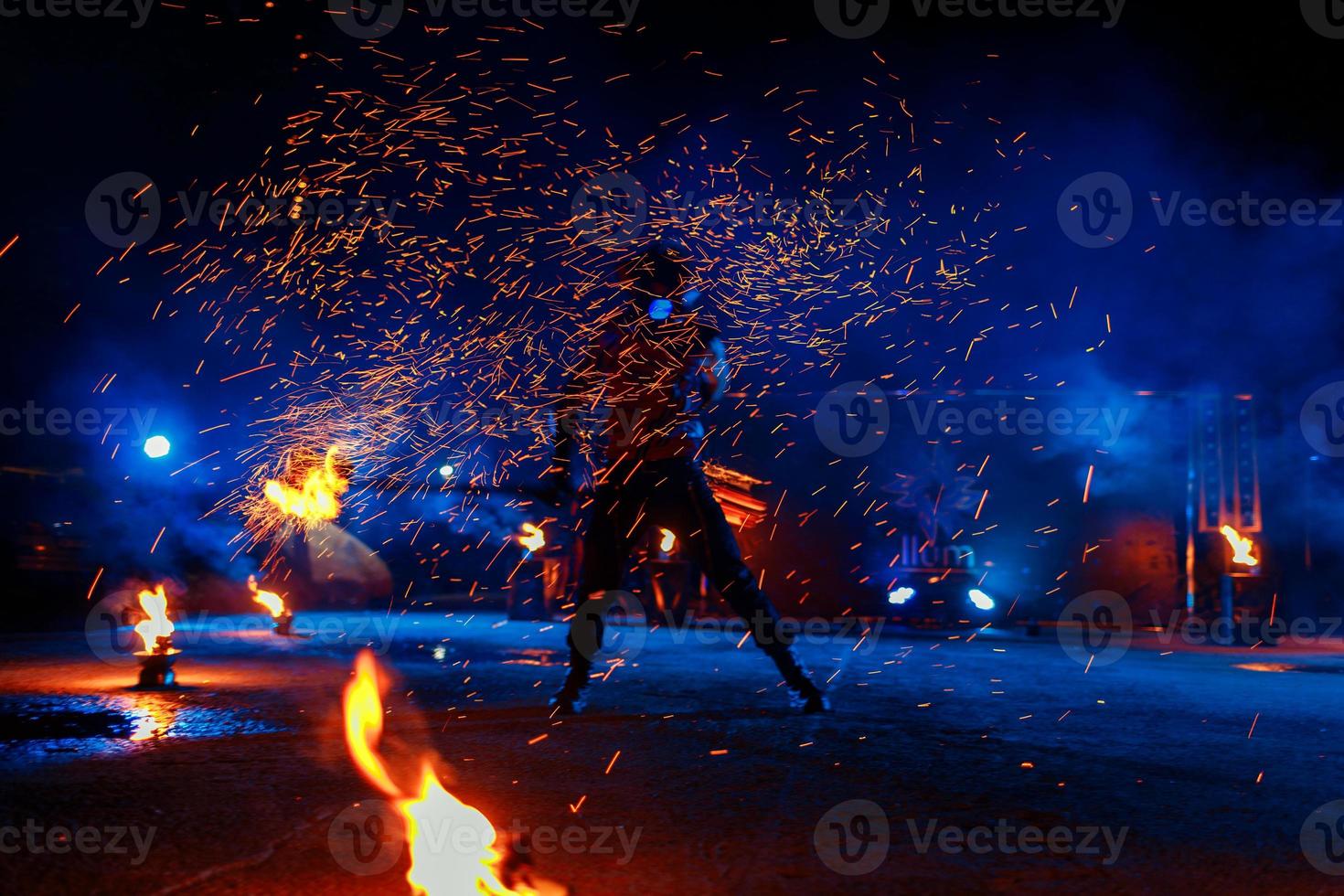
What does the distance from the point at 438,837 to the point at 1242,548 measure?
41.5ft

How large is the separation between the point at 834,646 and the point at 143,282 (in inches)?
440

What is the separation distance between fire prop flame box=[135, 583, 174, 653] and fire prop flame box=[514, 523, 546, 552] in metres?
8.33

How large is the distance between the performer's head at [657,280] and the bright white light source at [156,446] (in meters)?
11.3

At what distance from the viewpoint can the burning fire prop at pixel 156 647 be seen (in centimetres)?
502

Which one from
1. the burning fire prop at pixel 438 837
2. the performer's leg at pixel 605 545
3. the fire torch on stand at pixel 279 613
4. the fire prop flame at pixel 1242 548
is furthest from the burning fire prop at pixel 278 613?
the fire prop flame at pixel 1242 548

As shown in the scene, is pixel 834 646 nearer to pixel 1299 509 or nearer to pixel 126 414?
pixel 1299 509

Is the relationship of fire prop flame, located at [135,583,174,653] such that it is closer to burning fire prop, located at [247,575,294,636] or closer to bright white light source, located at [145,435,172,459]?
burning fire prop, located at [247,575,294,636]

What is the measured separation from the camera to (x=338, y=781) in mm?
2971

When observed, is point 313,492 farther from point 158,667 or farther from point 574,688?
point 574,688

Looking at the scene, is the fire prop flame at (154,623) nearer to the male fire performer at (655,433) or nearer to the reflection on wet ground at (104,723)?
the reflection on wet ground at (104,723)

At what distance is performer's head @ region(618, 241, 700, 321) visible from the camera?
470 cm

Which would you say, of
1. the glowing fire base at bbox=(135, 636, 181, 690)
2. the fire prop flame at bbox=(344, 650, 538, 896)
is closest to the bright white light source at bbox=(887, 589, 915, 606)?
the glowing fire base at bbox=(135, 636, 181, 690)

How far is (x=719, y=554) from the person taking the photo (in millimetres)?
4566

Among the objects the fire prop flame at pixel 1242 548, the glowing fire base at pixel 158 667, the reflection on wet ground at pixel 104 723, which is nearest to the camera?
the reflection on wet ground at pixel 104 723
